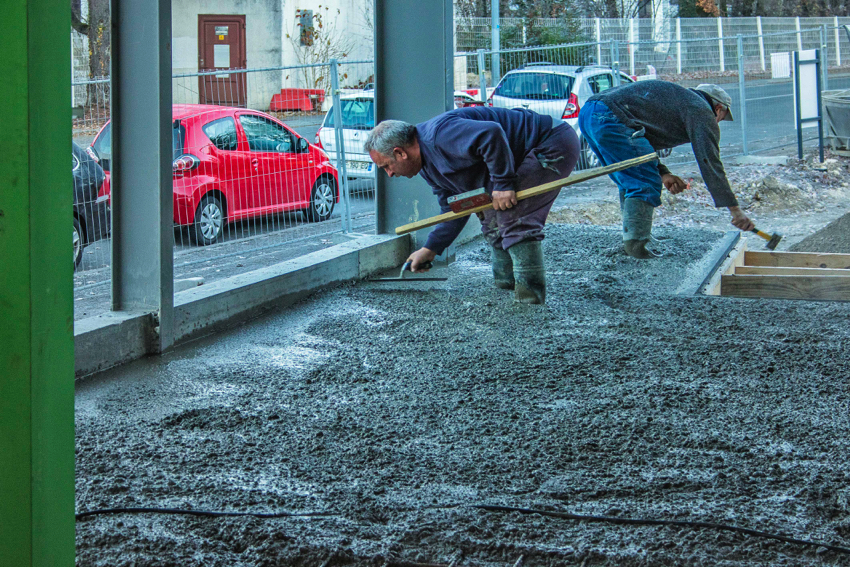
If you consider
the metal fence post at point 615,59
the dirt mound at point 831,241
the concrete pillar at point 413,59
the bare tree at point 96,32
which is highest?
the bare tree at point 96,32

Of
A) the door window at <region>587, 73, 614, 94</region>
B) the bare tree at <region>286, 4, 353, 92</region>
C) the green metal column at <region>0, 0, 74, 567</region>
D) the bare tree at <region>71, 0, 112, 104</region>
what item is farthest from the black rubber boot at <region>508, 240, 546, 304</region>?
the bare tree at <region>286, 4, 353, 92</region>

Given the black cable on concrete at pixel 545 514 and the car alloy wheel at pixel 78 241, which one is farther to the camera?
the car alloy wheel at pixel 78 241

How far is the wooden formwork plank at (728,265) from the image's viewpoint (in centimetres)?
637

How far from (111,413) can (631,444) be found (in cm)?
227

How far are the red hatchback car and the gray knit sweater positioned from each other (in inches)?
123

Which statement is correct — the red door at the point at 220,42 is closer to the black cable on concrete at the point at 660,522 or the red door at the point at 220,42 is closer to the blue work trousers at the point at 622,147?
the blue work trousers at the point at 622,147

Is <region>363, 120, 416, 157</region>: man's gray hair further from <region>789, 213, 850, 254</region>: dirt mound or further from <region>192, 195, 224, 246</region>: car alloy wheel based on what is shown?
<region>789, 213, 850, 254</region>: dirt mound

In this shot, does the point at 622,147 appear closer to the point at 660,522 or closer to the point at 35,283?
the point at 660,522

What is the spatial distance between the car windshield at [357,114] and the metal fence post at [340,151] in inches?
50.9

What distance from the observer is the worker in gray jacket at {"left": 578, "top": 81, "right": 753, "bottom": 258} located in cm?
613

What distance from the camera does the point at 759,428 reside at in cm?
342

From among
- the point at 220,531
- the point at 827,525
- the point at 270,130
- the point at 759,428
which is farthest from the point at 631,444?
the point at 270,130

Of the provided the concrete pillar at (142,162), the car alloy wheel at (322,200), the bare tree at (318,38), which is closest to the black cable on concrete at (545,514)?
the concrete pillar at (142,162)

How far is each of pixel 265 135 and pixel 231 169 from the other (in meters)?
0.53
